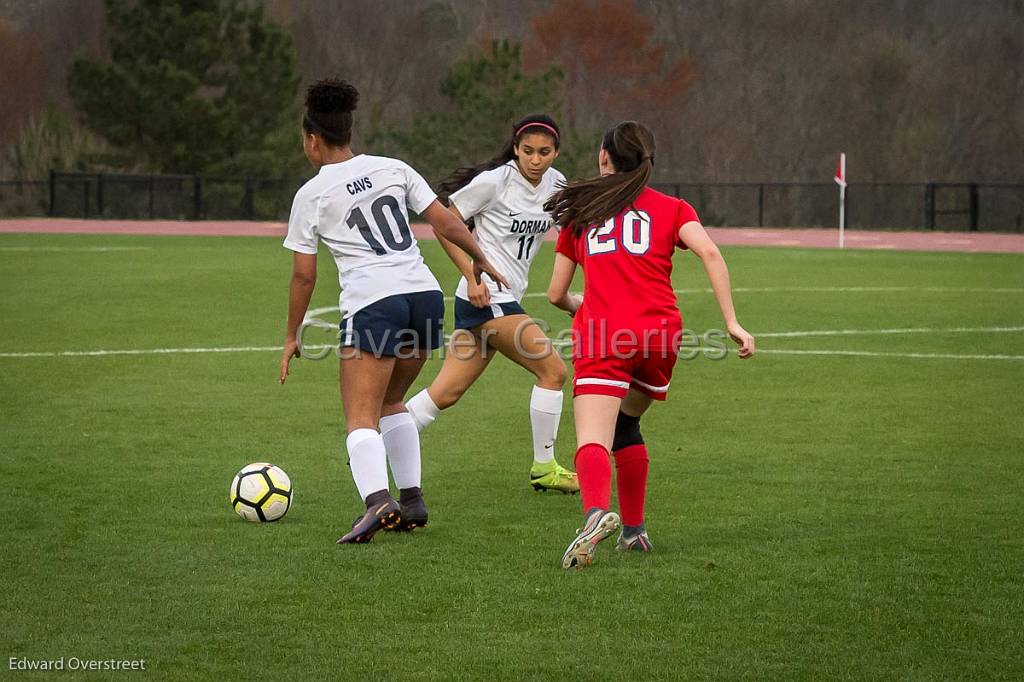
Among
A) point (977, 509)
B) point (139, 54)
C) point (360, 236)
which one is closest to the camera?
point (360, 236)

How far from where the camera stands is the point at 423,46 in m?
75.7

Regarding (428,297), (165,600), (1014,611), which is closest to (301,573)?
(165,600)

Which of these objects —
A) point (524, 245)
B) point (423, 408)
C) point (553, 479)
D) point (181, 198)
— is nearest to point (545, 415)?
point (553, 479)

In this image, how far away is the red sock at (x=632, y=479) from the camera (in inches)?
Answer: 240

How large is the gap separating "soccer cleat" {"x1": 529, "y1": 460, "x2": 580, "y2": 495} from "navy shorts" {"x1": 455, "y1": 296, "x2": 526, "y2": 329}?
82 centimetres

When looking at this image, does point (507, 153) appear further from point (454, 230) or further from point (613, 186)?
point (613, 186)

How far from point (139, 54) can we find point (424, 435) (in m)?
40.6

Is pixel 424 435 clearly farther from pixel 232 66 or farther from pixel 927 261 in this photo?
pixel 232 66

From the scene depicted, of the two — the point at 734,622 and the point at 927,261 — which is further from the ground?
the point at 927,261

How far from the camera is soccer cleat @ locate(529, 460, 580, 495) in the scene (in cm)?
762

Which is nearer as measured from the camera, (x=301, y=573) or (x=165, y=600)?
(x=165, y=600)

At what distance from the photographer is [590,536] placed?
5.73m

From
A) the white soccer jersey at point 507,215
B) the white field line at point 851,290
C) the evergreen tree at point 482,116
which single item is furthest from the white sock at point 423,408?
the evergreen tree at point 482,116

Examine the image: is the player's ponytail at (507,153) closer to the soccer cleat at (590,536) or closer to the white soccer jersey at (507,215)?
the white soccer jersey at (507,215)
